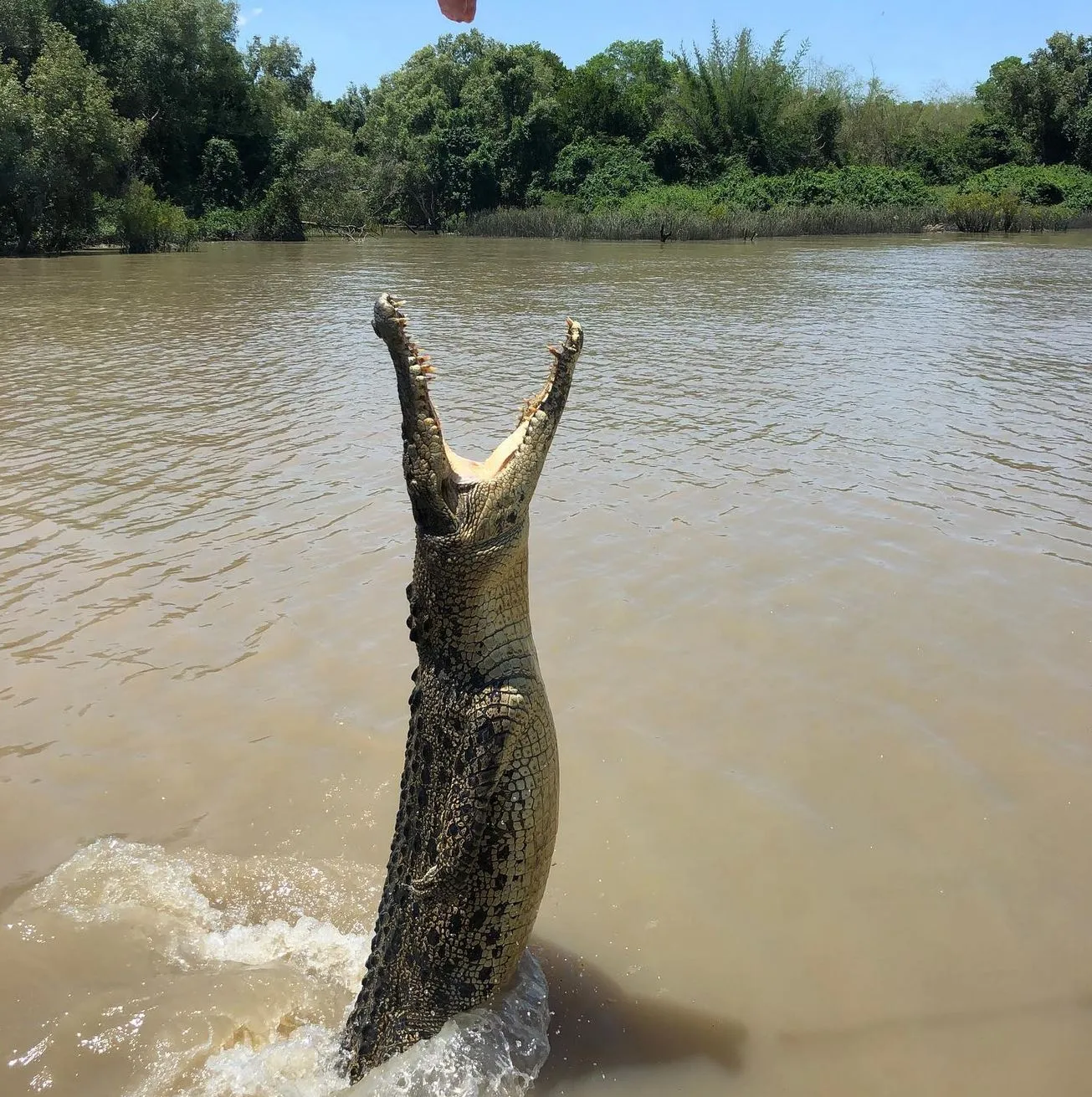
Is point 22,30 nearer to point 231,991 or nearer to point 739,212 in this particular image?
point 739,212

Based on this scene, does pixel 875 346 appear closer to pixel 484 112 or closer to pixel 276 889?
pixel 276 889

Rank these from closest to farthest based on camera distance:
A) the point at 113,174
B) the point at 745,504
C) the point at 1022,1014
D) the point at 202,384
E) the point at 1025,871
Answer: the point at 1022,1014, the point at 1025,871, the point at 745,504, the point at 202,384, the point at 113,174

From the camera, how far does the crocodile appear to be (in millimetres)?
2457

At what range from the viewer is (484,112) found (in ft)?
174

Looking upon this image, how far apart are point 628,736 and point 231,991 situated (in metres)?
1.85

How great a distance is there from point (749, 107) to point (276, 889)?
5633 centimetres

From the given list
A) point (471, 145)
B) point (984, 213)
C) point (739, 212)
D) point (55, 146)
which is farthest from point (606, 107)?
point (55, 146)

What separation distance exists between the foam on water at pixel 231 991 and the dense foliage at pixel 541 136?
116 feet

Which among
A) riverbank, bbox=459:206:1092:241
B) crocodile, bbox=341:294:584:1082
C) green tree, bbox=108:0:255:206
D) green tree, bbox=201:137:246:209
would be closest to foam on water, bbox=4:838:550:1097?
crocodile, bbox=341:294:584:1082

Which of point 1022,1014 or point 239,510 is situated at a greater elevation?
point 239,510

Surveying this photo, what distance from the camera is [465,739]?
249cm

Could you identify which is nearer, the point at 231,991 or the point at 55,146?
the point at 231,991

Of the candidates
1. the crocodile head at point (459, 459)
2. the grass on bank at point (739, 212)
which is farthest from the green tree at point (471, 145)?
the crocodile head at point (459, 459)

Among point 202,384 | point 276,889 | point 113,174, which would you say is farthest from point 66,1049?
point 113,174
